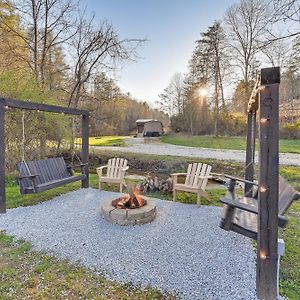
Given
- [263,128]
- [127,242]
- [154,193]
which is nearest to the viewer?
[263,128]

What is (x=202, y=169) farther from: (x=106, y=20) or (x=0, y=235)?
(x=106, y=20)

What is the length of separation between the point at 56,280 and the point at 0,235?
1405mm

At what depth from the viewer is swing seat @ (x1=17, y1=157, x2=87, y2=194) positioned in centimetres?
398

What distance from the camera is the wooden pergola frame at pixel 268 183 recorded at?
183 centimetres

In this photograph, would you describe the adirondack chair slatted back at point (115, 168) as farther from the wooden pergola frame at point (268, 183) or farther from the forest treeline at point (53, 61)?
the wooden pergola frame at point (268, 183)

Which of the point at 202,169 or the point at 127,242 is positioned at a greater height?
the point at 202,169

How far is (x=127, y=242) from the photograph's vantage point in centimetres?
286

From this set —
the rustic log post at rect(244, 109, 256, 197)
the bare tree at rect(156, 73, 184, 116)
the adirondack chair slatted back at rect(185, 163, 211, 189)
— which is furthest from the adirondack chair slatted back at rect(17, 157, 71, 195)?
the bare tree at rect(156, 73, 184, 116)

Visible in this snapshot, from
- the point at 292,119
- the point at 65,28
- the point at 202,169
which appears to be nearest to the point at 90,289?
the point at 202,169

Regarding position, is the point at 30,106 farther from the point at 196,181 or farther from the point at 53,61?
the point at 53,61

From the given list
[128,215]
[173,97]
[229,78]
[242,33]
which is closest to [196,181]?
[128,215]

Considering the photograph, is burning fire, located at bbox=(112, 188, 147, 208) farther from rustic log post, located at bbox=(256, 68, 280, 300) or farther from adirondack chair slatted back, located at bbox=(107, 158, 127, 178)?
rustic log post, located at bbox=(256, 68, 280, 300)

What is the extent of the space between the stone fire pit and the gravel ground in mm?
94

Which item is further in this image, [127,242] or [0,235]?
[0,235]
